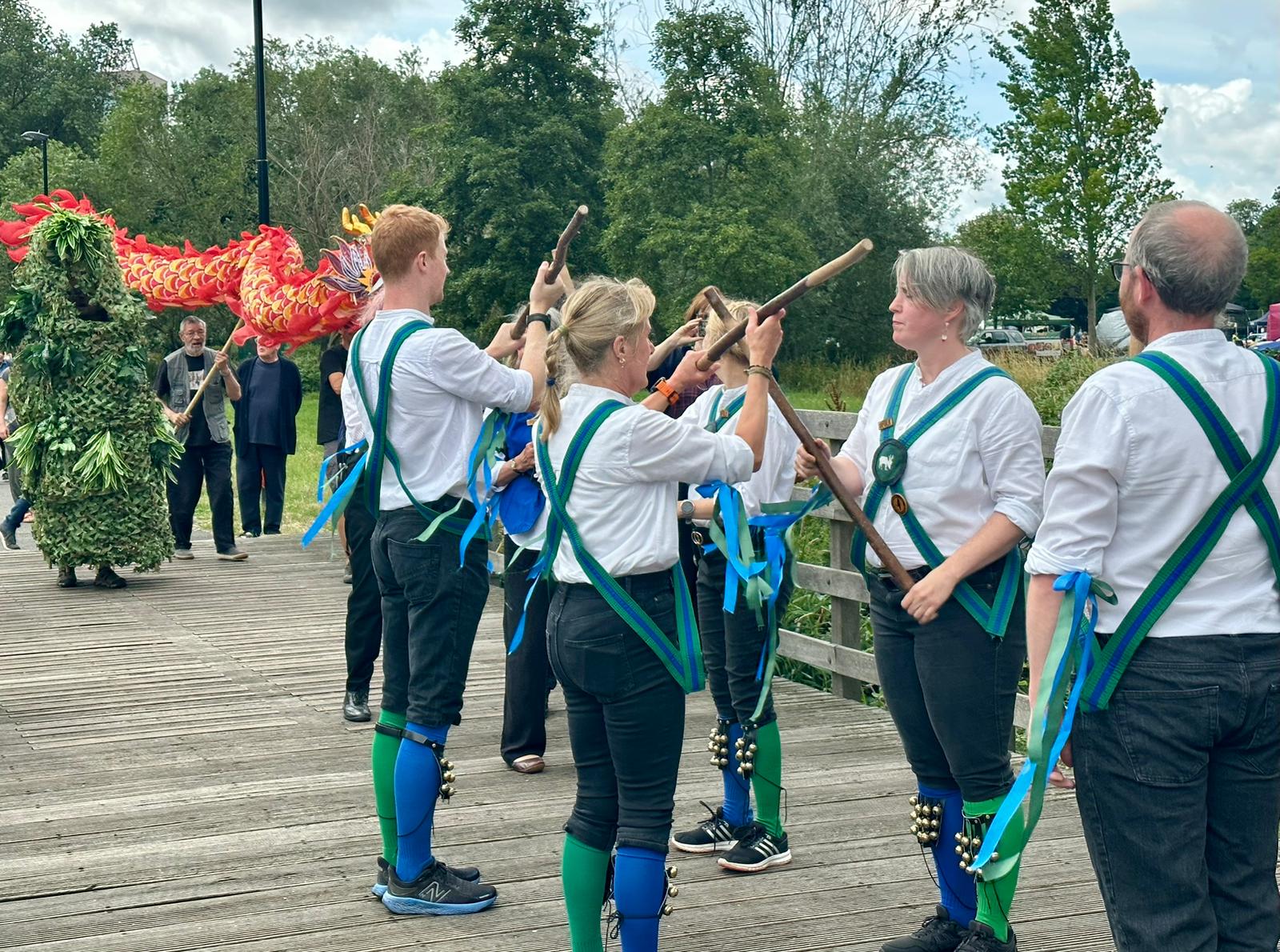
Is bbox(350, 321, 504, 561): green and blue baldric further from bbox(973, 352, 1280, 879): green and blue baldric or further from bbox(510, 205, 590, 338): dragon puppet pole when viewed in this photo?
bbox(973, 352, 1280, 879): green and blue baldric

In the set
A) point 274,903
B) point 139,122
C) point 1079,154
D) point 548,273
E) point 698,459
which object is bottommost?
point 274,903

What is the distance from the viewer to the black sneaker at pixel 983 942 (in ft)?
13.1

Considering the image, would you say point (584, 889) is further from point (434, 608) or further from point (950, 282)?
point (950, 282)

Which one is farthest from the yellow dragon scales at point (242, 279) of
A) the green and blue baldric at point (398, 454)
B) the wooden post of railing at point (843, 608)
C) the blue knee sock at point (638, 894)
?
the blue knee sock at point (638, 894)

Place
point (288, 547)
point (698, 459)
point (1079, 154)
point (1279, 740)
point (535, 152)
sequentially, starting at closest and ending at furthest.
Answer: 1. point (1279, 740)
2. point (698, 459)
3. point (288, 547)
4. point (1079, 154)
5. point (535, 152)

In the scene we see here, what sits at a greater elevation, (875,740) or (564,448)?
(564,448)

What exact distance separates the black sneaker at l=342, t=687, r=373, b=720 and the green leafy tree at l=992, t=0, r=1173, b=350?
27.4 metres

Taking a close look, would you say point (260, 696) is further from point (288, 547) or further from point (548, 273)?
point (288, 547)

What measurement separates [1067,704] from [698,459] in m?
1.08

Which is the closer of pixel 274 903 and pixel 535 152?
pixel 274 903

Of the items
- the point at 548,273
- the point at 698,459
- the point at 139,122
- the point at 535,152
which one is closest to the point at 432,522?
the point at 548,273

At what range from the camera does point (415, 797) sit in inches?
180

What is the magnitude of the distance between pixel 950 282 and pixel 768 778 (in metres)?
1.90

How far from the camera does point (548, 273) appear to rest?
4488 millimetres
